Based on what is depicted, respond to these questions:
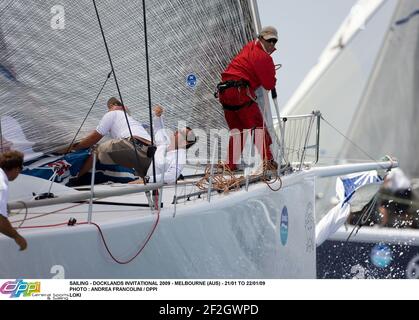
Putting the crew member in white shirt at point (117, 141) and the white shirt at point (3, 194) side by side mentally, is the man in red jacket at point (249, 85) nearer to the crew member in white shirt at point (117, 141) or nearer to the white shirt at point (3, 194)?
the crew member in white shirt at point (117, 141)

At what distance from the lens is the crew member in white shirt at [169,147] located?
2.09 metres

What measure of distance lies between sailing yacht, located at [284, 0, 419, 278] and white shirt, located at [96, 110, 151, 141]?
2.25m

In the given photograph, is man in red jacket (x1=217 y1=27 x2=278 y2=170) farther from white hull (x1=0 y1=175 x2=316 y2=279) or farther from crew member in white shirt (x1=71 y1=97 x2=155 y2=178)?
crew member in white shirt (x1=71 y1=97 x2=155 y2=178)

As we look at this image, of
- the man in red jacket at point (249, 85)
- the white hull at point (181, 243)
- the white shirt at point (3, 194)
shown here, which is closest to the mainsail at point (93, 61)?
the man in red jacket at point (249, 85)

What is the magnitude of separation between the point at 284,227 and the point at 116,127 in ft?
2.36

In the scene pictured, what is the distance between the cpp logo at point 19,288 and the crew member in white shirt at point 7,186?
0.25 ft

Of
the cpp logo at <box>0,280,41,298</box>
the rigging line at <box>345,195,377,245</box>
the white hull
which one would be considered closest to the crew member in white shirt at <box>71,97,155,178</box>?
the white hull

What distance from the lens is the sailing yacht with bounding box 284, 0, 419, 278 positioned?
14.4ft

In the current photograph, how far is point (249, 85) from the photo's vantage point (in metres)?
2.39

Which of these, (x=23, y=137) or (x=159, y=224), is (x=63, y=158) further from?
(x=159, y=224)

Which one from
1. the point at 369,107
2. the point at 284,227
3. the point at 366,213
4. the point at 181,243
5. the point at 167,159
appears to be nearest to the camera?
the point at 181,243

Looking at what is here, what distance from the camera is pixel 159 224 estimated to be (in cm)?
159

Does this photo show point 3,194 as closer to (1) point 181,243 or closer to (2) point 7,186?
(2) point 7,186

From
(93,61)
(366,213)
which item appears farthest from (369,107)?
(93,61)
